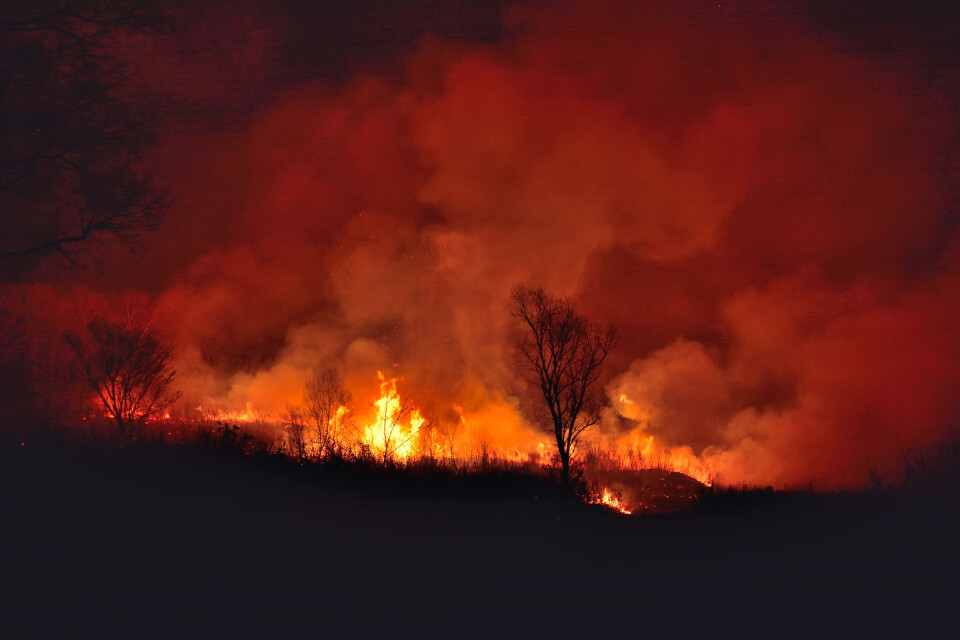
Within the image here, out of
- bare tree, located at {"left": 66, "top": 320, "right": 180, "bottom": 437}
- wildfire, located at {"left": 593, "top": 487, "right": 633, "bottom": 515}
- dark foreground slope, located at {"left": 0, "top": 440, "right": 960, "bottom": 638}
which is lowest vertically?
dark foreground slope, located at {"left": 0, "top": 440, "right": 960, "bottom": 638}

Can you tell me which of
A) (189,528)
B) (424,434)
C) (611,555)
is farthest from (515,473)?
(424,434)

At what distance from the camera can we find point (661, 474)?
3241cm

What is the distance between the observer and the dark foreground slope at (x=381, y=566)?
373 inches

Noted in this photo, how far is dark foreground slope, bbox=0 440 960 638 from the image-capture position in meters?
9.48

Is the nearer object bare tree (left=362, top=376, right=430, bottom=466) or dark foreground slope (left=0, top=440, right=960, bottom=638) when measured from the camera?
dark foreground slope (left=0, top=440, right=960, bottom=638)

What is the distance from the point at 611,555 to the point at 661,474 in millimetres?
19595

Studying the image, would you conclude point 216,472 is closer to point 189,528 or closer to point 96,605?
point 189,528

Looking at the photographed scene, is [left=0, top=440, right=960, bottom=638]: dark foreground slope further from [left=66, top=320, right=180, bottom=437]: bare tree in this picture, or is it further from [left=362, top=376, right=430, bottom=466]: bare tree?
[left=362, top=376, right=430, bottom=466]: bare tree

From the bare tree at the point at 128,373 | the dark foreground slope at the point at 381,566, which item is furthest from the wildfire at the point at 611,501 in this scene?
the bare tree at the point at 128,373

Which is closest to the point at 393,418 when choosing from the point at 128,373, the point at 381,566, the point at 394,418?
the point at 394,418

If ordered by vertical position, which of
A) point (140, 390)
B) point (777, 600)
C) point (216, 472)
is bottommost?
point (777, 600)

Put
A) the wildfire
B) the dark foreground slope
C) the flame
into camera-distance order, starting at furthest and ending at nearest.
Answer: the flame
the wildfire
the dark foreground slope

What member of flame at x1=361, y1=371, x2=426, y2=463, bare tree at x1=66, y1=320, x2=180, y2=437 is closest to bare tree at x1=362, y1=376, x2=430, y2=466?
flame at x1=361, y1=371, x2=426, y2=463

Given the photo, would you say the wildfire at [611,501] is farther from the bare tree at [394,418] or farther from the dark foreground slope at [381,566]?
the bare tree at [394,418]
